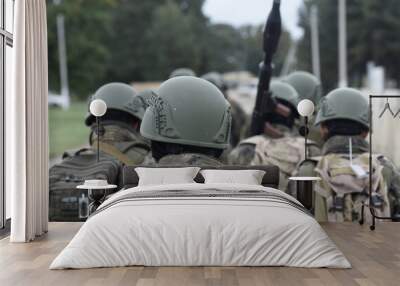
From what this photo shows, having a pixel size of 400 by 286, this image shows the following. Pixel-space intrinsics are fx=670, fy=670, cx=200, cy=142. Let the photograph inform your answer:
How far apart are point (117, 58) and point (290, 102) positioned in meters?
3.15

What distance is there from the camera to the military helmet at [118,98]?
308 inches

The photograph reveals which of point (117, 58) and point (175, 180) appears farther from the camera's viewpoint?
point (117, 58)

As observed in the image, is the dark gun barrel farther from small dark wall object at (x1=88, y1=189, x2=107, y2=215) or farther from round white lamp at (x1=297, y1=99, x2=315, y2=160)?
small dark wall object at (x1=88, y1=189, x2=107, y2=215)

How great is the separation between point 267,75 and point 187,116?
5.83 feet

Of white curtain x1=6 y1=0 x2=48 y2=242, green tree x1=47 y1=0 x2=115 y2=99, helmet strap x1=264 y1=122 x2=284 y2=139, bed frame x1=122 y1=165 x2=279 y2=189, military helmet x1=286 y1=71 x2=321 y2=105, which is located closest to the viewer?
white curtain x1=6 y1=0 x2=48 y2=242

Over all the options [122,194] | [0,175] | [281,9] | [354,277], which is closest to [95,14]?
[281,9]

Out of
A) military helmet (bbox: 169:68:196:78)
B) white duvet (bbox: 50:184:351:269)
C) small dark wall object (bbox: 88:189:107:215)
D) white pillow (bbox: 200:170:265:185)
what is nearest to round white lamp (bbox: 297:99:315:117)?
white pillow (bbox: 200:170:265:185)

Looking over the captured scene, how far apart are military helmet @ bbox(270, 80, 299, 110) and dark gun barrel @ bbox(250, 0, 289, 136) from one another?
0.31ft

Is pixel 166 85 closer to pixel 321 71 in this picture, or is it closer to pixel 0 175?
pixel 0 175

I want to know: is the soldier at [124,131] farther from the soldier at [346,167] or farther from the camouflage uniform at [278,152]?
the soldier at [346,167]

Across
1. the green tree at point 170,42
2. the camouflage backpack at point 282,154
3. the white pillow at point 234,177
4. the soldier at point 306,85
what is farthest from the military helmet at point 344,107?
the green tree at point 170,42

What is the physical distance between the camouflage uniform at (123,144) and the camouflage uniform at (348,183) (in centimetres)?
184

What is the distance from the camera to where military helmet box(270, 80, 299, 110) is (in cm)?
831

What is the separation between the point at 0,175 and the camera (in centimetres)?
660
